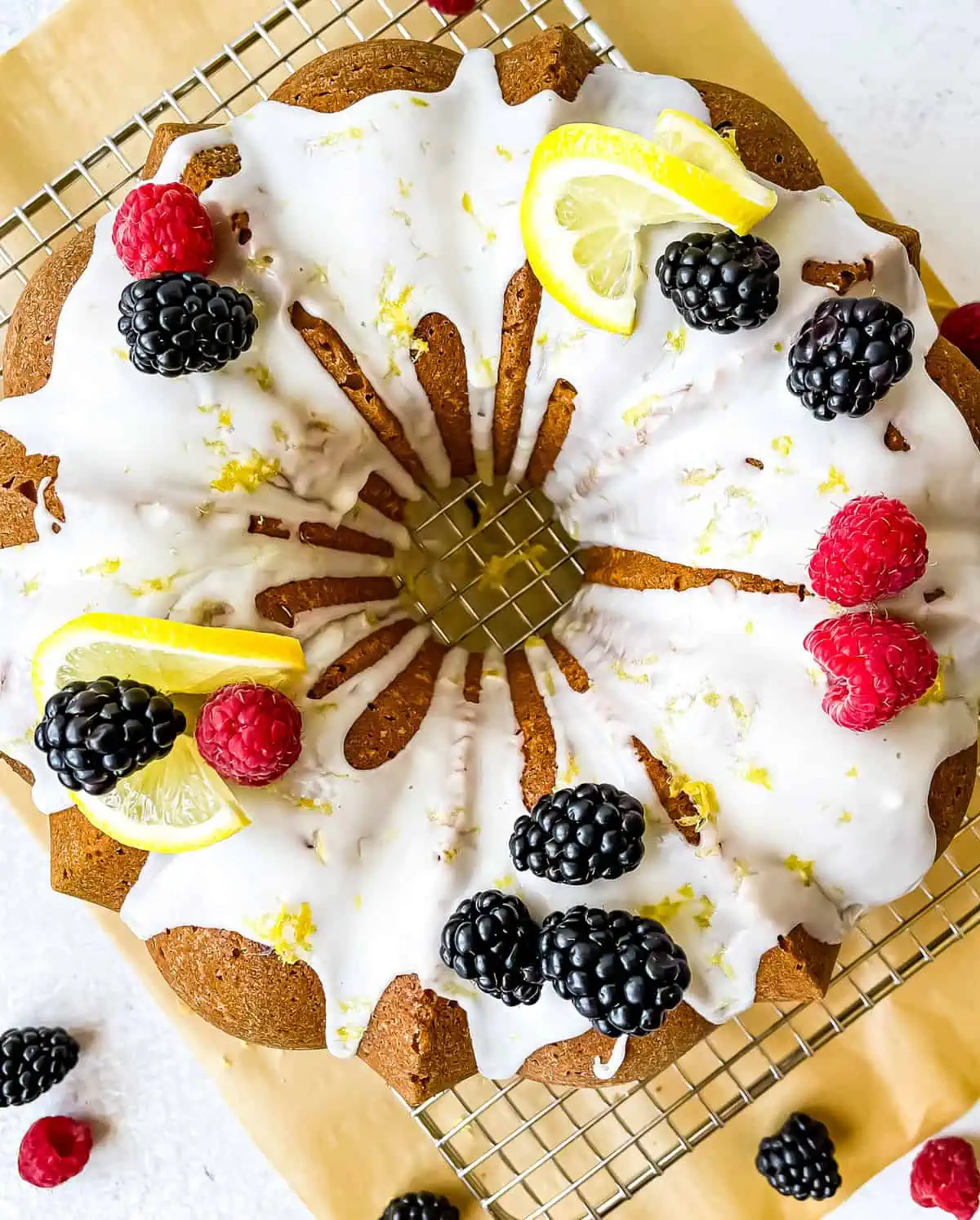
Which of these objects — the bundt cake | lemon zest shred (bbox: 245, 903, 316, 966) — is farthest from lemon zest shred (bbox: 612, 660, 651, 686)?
lemon zest shred (bbox: 245, 903, 316, 966)

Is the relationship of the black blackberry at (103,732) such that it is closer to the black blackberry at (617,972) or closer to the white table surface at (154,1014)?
the black blackberry at (617,972)

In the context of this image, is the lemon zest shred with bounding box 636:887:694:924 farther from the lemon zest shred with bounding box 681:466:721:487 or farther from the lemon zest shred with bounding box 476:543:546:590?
the lemon zest shred with bounding box 476:543:546:590

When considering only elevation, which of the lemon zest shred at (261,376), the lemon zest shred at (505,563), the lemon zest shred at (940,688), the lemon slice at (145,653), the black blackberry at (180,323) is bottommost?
the lemon zest shred at (940,688)

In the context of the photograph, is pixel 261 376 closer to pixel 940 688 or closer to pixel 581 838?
pixel 581 838

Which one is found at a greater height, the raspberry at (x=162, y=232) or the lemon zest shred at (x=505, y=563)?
the raspberry at (x=162, y=232)

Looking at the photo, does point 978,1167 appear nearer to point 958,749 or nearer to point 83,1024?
point 958,749

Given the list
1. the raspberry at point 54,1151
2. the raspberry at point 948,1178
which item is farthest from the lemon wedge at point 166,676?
the raspberry at point 948,1178
